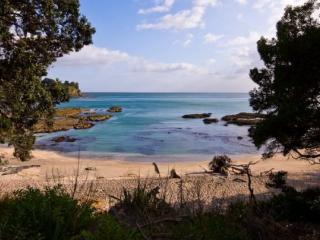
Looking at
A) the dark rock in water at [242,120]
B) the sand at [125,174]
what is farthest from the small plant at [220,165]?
the dark rock in water at [242,120]

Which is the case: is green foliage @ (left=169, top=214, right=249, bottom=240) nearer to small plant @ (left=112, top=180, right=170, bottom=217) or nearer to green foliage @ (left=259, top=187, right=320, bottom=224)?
small plant @ (left=112, top=180, right=170, bottom=217)

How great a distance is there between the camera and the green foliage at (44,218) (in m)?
4.28

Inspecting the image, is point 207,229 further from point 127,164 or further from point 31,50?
point 127,164

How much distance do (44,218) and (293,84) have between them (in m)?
8.36

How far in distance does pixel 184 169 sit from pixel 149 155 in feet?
28.0

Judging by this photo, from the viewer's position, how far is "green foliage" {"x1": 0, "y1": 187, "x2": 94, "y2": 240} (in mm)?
4278

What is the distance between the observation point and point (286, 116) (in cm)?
1013

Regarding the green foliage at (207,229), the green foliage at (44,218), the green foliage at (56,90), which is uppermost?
the green foliage at (56,90)

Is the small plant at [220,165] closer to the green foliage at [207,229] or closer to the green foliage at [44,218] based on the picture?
the green foliage at [207,229]

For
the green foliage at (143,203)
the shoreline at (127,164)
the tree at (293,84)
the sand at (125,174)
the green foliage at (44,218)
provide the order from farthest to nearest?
the shoreline at (127,164) < the sand at (125,174) < the tree at (293,84) < the green foliage at (143,203) < the green foliage at (44,218)

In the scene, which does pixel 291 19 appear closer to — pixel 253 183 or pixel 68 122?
pixel 253 183

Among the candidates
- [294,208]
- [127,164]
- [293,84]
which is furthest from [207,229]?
[127,164]

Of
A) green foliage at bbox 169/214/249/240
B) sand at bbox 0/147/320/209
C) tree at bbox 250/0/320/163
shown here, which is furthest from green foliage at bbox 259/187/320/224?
sand at bbox 0/147/320/209

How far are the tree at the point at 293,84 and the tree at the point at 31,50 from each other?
581 cm
